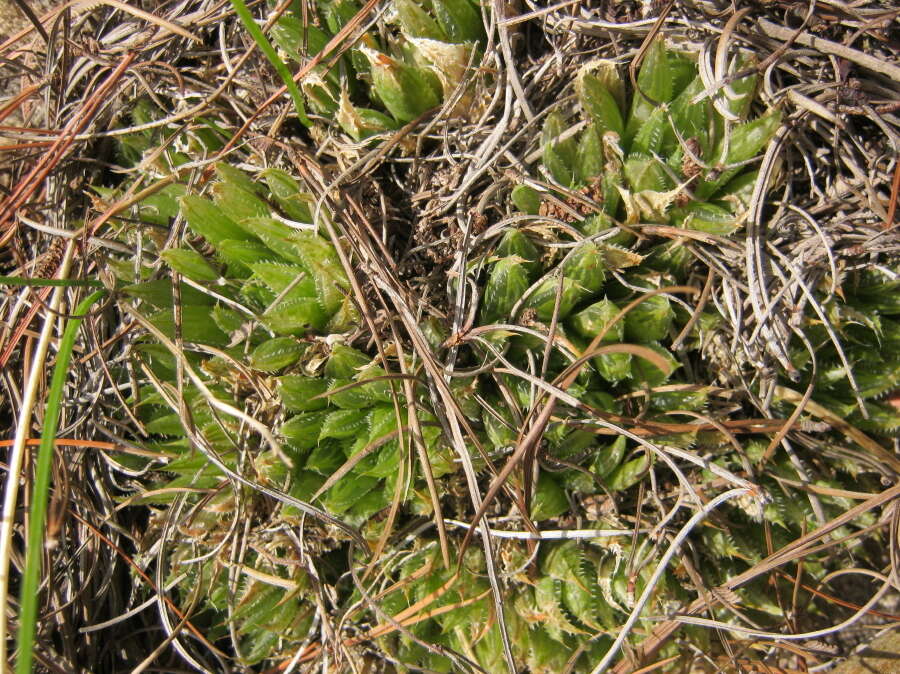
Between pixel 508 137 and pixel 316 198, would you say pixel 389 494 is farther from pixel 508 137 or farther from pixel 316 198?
pixel 508 137

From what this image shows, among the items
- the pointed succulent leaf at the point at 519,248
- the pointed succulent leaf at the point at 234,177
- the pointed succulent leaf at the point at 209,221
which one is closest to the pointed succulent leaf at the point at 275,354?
the pointed succulent leaf at the point at 209,221

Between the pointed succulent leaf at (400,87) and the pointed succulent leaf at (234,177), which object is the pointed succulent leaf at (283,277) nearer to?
the pointed succulent leaf at (234,177)

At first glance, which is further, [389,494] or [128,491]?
[128,491]

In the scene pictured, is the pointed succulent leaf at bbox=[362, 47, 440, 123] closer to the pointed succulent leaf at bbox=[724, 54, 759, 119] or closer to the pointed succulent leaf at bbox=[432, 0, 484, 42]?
the pointed succulent leaf at bbox=[432, 0, 484, 42]

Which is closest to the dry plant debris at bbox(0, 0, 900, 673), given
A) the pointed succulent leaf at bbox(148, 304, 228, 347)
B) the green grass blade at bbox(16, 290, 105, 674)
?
the pointed succulent leaf at bbox(148, 304, 228, 347)

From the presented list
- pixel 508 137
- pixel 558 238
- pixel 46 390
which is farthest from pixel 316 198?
pixel 46 390

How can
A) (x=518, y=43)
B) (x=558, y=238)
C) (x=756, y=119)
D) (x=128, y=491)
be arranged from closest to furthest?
(x=756, y=119) → (x=558, y=238) → (x=518, y=43) → (x=128, y=491)

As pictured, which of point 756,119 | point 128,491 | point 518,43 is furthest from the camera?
point 128,491

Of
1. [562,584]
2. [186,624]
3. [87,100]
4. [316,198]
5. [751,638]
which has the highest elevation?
[87,100]
